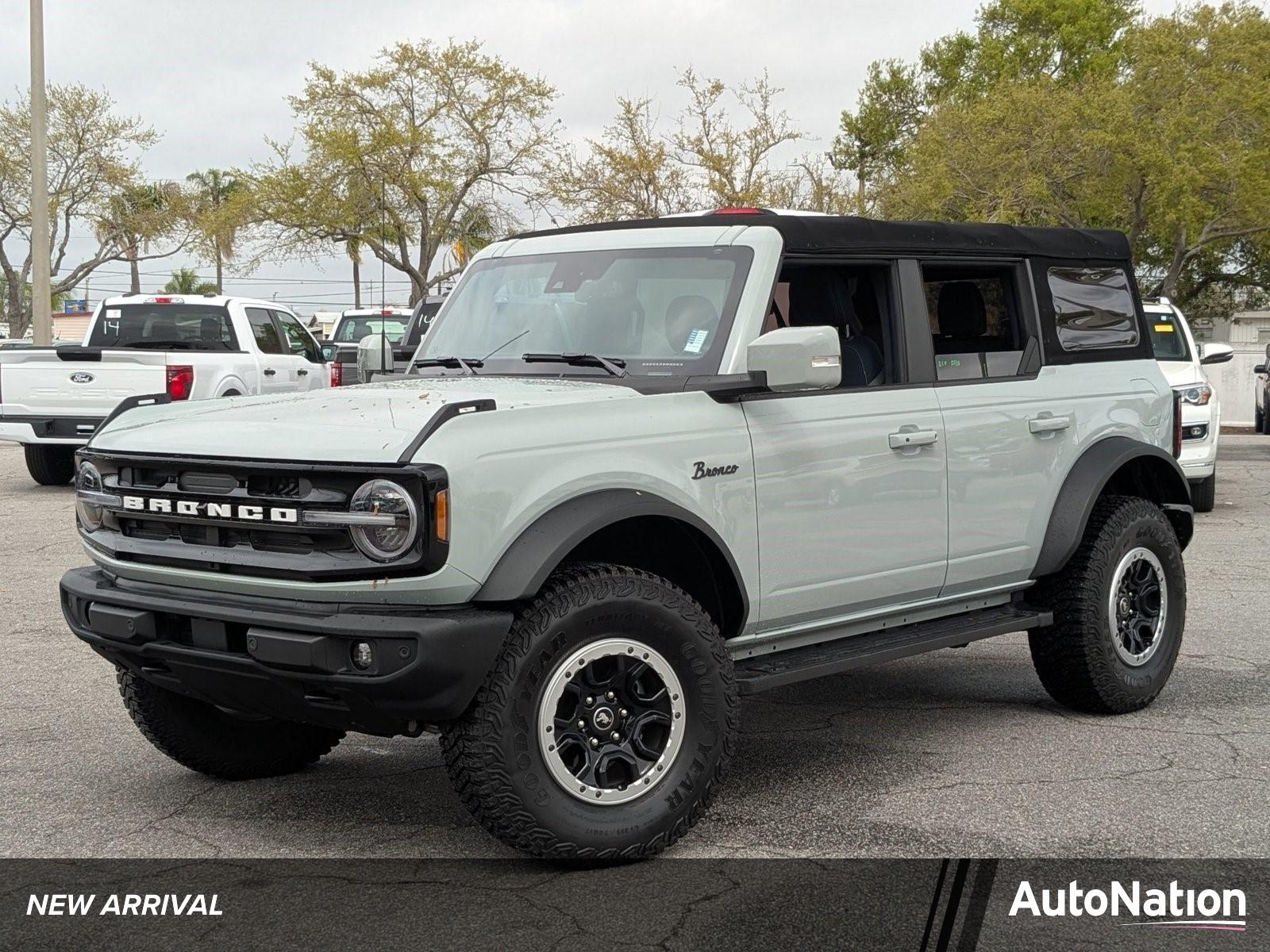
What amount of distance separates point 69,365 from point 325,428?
39.4 feet

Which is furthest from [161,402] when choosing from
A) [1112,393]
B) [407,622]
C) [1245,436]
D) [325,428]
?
[1245,436]

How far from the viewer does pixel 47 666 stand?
→ 752cm

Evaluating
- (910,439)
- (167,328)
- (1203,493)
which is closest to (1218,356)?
(1203,493)

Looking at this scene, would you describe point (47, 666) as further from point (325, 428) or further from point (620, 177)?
point (620, 177)

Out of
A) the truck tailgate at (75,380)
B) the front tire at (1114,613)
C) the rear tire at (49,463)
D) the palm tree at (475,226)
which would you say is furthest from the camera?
the palm tree at (475,226)

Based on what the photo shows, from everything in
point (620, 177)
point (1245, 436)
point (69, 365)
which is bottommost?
point (1245, 436)

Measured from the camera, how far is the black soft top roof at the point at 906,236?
557cm

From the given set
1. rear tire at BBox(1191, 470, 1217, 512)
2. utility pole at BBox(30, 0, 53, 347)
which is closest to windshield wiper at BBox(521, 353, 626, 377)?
rear tire at BBox(1191, 470, 1217, 512)

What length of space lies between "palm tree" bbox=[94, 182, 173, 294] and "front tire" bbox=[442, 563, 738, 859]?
171 feet

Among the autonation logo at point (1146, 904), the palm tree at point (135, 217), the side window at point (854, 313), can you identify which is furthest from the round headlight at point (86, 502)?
the palm tree at point (135, 217)

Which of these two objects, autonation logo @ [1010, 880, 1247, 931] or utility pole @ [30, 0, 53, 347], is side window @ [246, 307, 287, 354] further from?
autonation logo @ [1010, 880, 1247, 931]

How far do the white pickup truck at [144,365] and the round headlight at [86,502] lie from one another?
412 inches

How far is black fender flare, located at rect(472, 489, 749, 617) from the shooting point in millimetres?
4250

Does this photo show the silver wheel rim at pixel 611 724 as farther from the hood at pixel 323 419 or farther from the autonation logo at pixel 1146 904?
the autonation logo at pixel 1146 904
